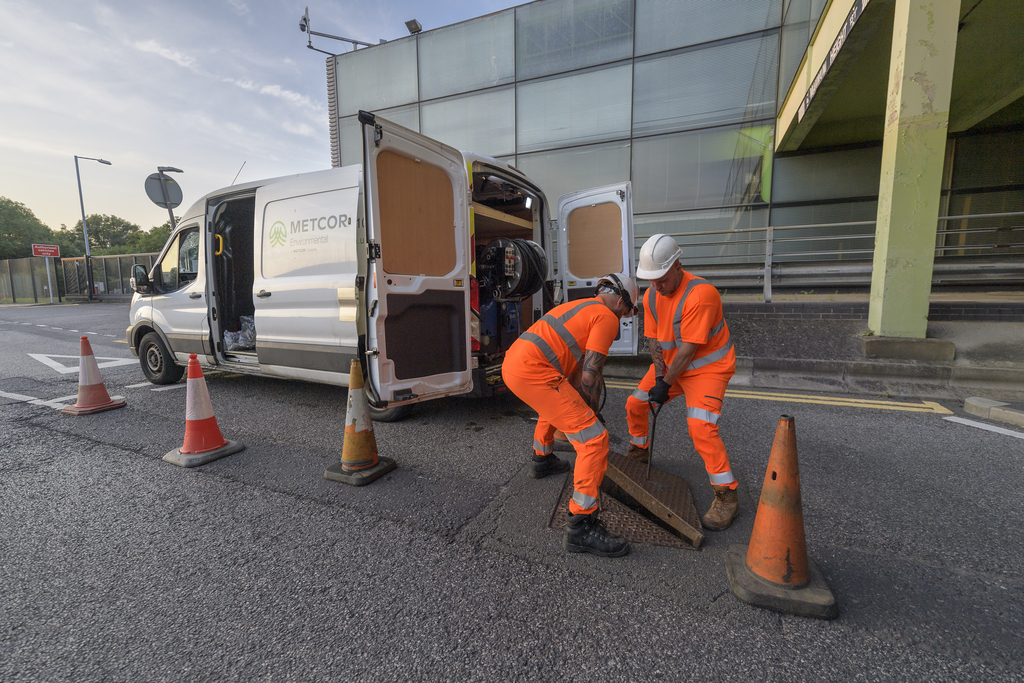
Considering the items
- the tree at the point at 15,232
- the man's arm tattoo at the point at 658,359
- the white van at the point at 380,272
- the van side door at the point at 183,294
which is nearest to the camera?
the man's arm tattoo at the point at 658,359

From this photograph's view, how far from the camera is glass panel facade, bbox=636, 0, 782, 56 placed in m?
9.53

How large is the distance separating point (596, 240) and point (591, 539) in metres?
4.12

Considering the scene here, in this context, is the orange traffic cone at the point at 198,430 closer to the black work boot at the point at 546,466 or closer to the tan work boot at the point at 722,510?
the black work boot at the point at 546,466

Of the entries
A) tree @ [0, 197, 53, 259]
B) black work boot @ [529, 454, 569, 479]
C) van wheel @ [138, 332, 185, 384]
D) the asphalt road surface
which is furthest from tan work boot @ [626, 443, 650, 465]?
tree @ [0, 197, 53, 259]

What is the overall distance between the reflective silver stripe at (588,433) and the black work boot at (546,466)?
773 mm

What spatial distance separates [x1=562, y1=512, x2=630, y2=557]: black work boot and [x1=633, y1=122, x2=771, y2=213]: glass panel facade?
9919 millimetres

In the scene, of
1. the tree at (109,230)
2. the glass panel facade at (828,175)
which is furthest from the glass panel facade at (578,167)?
the tree at (109,230)

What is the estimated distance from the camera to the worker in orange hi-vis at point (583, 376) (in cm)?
229

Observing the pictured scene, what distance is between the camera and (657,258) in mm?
2660

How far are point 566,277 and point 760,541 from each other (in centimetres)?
424

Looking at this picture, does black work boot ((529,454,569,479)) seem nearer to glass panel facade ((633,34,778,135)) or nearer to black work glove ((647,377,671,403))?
black work glove ((647,377,671,403))

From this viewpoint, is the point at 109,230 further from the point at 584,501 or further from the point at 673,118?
the point at 584,501

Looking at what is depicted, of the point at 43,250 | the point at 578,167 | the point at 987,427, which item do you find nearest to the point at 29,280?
the point at 43,250

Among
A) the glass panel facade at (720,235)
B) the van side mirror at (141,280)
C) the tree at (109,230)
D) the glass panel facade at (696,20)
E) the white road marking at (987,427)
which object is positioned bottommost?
the white road marking at (987,427)
